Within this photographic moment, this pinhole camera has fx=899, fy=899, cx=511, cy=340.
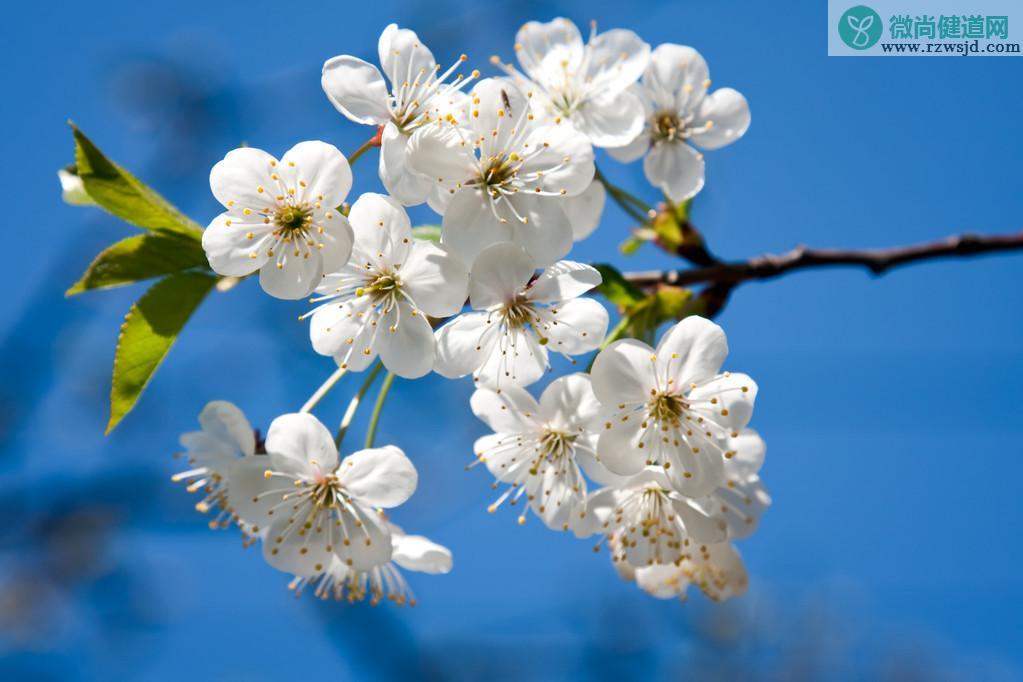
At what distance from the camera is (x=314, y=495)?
65.2 inches

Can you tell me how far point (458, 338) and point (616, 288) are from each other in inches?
14.0

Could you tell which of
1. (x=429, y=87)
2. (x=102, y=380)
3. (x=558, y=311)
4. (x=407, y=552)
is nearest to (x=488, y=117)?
(x=429, y=87)

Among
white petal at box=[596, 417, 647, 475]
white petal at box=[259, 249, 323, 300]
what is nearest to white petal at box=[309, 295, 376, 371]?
white petal at box=[259, 249, 323, 300]

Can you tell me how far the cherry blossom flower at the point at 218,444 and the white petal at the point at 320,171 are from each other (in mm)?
455

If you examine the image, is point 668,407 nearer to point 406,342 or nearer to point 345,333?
point 406,342

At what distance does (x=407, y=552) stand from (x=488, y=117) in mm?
867

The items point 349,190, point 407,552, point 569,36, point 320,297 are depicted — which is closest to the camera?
point 349,190

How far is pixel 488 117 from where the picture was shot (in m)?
1.52

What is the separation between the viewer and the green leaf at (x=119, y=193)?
5.44 feet

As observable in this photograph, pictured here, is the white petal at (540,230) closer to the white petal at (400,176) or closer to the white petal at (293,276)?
the white petal at (400,176)

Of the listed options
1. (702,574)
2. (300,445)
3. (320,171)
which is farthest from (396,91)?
(702,574)

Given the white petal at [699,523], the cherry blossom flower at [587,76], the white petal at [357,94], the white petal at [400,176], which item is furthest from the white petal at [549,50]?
the white petal at [699,523]

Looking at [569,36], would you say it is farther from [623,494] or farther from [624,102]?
[623,494]

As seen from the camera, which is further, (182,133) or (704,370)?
(182,133)
